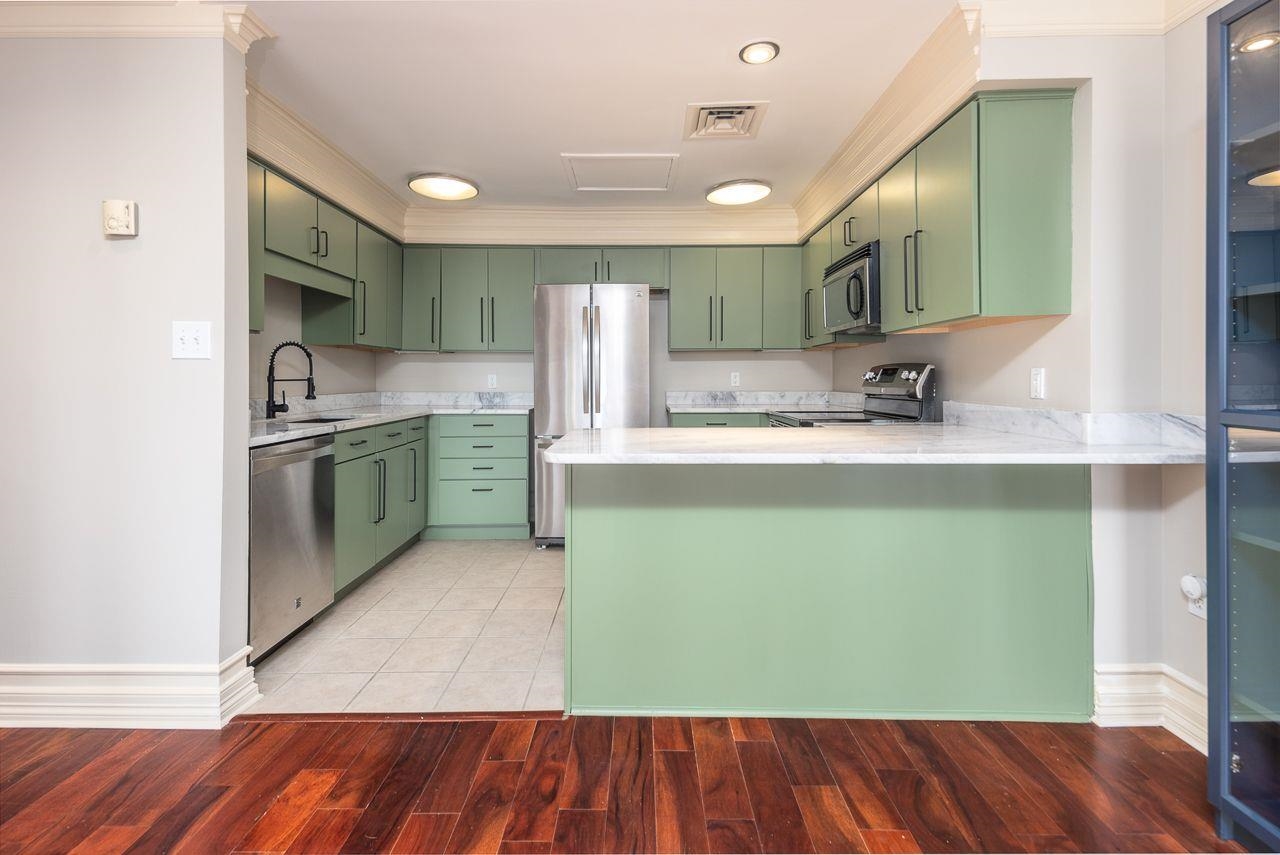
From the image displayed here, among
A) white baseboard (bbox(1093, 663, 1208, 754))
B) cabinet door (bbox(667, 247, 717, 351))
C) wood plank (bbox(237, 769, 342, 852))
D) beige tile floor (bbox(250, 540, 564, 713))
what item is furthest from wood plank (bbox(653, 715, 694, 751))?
cabinet door (bbox(667, 247, 717, 351))

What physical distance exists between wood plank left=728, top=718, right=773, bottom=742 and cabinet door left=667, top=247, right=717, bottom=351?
3.07 metres

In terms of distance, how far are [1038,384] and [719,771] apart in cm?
170

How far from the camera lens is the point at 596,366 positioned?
430 cm

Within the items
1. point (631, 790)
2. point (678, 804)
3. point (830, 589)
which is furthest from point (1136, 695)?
point (631, 790)

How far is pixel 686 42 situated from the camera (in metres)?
2.36

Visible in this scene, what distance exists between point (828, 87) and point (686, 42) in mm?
711

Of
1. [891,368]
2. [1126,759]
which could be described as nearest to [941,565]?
[1126,759]

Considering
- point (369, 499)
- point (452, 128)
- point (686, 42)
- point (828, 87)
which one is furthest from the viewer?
point (369, 499)

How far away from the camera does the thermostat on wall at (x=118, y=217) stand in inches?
79.0

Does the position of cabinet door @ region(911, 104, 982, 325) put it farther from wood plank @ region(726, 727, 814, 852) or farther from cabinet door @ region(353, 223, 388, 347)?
cabinet door @ region(353, 223, 388, 347)

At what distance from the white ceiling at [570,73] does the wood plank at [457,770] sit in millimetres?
2351

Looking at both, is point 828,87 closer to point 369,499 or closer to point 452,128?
point 452,128

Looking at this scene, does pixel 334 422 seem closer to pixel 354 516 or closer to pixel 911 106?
pixel 354 516

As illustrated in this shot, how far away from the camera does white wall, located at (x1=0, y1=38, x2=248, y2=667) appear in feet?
6.66
